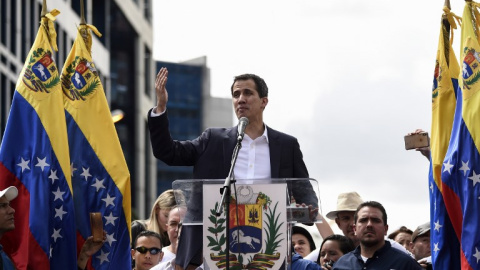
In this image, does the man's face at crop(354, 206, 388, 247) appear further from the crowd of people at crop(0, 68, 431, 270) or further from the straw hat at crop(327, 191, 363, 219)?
the straw hat at crop(327, 191, 363, 219)

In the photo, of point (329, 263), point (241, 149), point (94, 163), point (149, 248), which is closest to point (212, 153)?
point (241, 149)

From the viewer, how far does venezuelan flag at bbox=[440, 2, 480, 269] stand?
11141 millimetres

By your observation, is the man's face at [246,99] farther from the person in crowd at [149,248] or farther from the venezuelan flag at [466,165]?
the person in crowd at [149,248]

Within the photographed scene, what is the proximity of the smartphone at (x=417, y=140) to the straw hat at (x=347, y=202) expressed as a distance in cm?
182

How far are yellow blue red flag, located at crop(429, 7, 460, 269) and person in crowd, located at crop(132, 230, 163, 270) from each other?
9.25ft

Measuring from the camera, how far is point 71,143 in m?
12.1

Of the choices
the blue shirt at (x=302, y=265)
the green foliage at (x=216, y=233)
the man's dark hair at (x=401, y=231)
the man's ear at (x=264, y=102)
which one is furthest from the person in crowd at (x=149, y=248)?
the man's dark hair at (x=401, y=231)

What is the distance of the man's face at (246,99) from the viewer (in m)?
10.7

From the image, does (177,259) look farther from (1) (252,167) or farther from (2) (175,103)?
(2) (175,103)

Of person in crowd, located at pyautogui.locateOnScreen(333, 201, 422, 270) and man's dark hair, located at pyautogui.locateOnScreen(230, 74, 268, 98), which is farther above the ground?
man's dark hair, located at pyautogui.locateOnScreen(230, 74, 268, 98)

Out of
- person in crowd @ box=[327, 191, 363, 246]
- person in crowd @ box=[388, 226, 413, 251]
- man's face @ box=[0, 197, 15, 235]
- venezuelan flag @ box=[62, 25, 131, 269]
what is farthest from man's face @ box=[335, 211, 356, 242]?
man's face @ box=[0, 197, 15, 235]

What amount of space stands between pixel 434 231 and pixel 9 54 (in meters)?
24.5

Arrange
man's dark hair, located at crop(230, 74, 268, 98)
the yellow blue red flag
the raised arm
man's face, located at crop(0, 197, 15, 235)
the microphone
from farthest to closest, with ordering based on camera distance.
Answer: the yellow blue red flag < man's face, located at crop(0, 197, 15, 235) < man's dark hair, located at crop(230, 74, 268, 98) < the raised arm < the microphone

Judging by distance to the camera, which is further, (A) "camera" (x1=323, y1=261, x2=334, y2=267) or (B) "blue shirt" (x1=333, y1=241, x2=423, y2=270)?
(A) "camera" (x1=323, y1=261, x2=334, y2=267)
